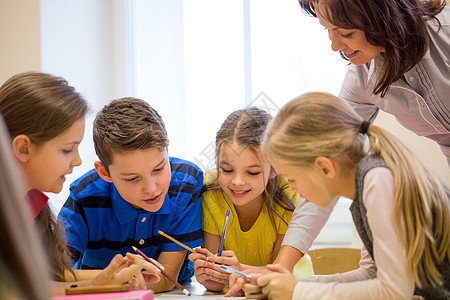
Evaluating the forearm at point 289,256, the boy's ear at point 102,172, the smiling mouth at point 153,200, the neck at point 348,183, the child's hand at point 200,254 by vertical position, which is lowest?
the child's hand at point 200,254

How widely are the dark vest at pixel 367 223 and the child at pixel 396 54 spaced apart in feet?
1.07

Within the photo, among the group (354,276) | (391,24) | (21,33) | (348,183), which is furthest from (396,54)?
(21,33)

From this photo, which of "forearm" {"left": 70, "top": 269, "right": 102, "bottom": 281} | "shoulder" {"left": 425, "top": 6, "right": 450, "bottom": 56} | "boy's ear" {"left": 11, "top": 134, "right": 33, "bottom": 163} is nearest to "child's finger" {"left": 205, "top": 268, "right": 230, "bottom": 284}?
"forearm" {"left": 70, "top": 269, "right": 102, "bottom": 281}

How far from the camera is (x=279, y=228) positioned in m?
1.64

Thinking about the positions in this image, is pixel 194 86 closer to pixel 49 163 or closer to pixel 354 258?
pixel 354 258

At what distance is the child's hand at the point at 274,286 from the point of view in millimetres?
961

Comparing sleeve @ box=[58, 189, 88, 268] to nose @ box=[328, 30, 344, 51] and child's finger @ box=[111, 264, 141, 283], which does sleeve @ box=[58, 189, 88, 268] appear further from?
nose @ box=[328, 30, 344, 51]

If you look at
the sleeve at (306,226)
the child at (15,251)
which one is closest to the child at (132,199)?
the sleeve at (306,226)

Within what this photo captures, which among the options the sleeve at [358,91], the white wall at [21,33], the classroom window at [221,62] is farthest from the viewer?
the classroom window at [221,62]

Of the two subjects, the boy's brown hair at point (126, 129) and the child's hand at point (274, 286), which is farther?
the boy's brown hair at point (126, 129)

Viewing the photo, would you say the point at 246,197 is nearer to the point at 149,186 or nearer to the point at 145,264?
the point at 149,186

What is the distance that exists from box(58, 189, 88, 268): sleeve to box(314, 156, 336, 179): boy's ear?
2.79ft

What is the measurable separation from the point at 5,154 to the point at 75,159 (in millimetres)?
816

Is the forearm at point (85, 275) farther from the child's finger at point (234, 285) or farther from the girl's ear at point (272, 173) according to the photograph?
the girl's ear at point (272, 173)
